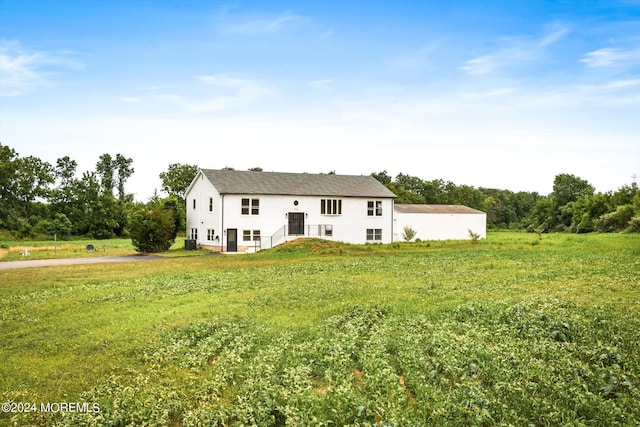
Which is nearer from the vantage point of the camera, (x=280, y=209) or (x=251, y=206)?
(x=251, y=206)

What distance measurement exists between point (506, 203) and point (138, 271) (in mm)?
89003

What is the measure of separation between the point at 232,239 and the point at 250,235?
1.54 meters

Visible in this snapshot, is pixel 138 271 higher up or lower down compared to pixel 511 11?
lower down

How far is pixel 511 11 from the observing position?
21.5m

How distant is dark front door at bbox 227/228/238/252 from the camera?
37.7 m

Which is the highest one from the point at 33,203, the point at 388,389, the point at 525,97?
the point at 525,97

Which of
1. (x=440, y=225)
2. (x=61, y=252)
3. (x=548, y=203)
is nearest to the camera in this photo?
(x=61, y=252)

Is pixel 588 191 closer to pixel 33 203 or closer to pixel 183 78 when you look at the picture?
pixel 183 78

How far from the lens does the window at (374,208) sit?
145 ft

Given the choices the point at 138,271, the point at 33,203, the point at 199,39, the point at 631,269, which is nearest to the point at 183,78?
the point at 199,39

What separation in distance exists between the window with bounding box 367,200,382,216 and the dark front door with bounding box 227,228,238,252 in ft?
42.9

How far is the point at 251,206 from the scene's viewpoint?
128 feet

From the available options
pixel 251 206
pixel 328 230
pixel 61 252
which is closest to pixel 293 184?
pixel 251 206

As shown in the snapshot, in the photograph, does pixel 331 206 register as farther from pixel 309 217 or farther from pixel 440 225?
pixel 440 225
